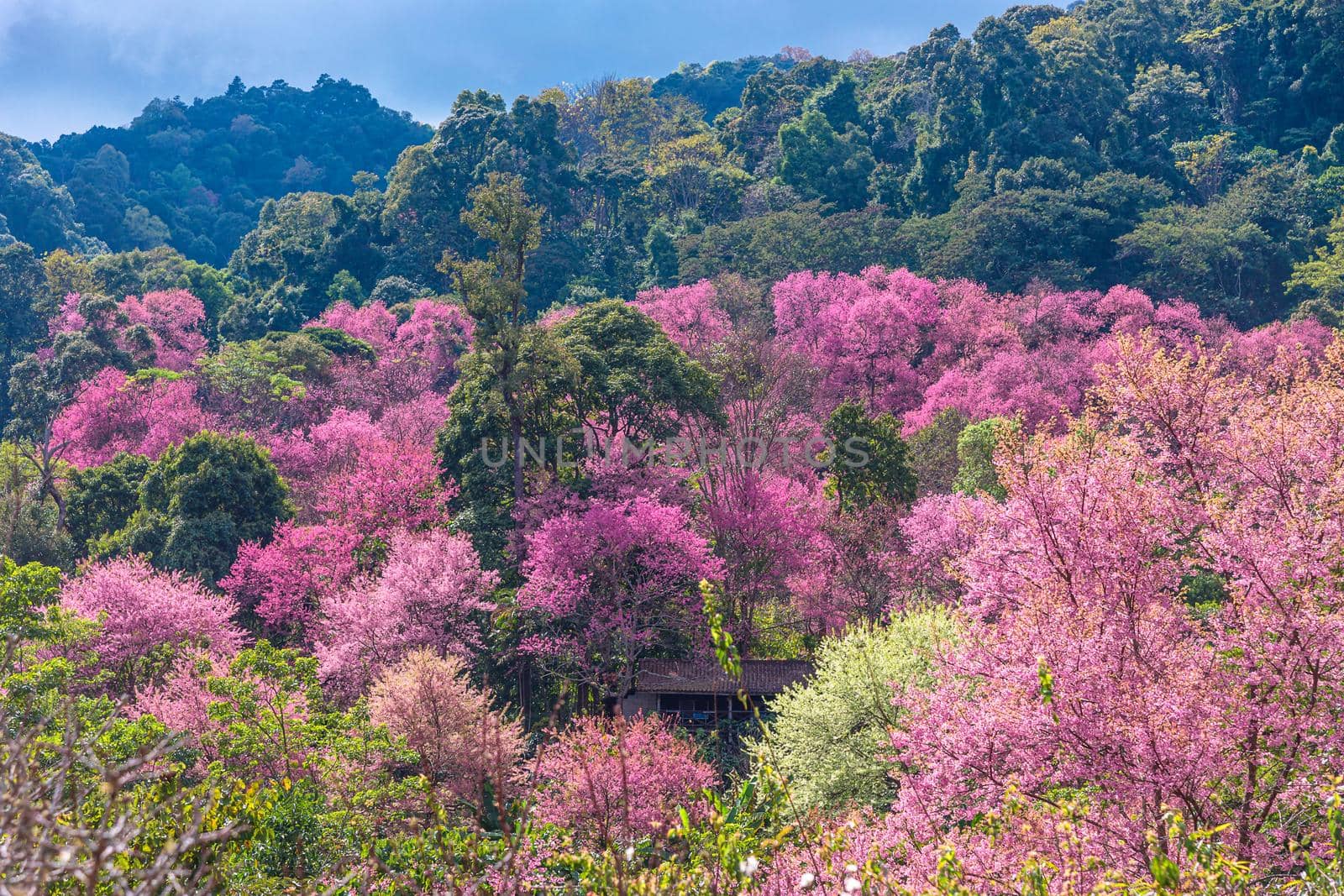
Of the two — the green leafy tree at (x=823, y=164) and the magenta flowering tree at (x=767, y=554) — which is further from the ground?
the green leafy tree at (x=823, y=164)

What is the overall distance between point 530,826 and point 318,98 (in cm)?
13845

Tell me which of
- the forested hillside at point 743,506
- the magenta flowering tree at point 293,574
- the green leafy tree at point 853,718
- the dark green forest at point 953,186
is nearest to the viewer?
the forested hillside at point 743,506

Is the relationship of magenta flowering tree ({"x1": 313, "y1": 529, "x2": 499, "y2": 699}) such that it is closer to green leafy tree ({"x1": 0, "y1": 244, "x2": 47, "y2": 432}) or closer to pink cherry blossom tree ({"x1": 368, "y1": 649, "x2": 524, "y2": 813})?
pink cherry blossom tree ({"x1": 368, "y1": 649, "x2": 524, "y2": 813})

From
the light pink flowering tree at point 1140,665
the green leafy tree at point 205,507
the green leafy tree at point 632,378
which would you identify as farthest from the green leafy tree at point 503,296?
the light pink flowering tree at point 1140,665

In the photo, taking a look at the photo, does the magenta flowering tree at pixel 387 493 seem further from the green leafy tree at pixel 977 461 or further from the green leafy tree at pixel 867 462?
the green leafy tree at pixel 977 461

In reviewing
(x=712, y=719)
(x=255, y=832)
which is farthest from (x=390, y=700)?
(x=712, y=719)

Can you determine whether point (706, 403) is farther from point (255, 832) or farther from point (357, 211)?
point (357, 211)

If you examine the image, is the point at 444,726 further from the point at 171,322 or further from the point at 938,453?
the point at 171,322

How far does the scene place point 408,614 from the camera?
2567 centimetres

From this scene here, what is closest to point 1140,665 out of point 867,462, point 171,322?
point 867,462

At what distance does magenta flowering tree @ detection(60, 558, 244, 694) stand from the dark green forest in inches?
1424

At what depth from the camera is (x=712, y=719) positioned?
1082 inches

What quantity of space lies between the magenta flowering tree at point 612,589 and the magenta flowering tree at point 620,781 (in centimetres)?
454

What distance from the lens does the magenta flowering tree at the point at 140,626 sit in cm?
2448
